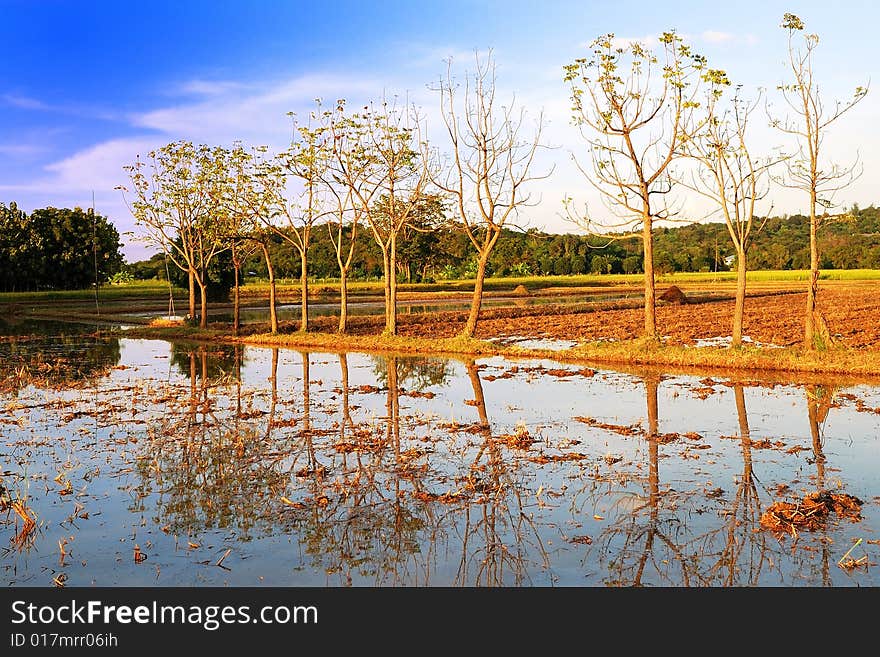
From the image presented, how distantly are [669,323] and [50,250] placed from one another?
63308mm

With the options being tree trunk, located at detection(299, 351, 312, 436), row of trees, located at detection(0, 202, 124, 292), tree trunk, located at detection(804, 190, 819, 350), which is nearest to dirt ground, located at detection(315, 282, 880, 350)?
tree trunk, located at detection(804, 190, 819, 350)

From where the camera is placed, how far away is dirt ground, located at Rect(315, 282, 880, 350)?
95.0ft

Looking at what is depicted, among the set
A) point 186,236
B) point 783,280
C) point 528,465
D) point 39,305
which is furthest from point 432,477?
point 783,280

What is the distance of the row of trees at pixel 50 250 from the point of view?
7594cm

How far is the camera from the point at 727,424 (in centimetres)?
1366

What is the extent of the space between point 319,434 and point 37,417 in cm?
589

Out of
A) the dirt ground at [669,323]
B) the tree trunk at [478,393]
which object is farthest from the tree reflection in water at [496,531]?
the dirt ground at [669,323]

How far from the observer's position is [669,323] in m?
36.6

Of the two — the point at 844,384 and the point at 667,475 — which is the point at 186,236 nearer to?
the point at 844,384

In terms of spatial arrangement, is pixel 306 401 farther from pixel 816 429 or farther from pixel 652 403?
pixel 816 429

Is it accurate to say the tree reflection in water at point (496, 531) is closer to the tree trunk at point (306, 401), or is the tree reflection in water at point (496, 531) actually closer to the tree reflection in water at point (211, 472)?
the tree reflection in water at point (211, 472)

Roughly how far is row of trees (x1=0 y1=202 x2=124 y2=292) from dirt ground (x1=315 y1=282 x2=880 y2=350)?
4763cm

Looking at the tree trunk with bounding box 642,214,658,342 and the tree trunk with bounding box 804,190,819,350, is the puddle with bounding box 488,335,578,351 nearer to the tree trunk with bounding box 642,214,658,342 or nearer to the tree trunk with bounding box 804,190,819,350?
the tree trunk with bounding box 642,214,658,342
